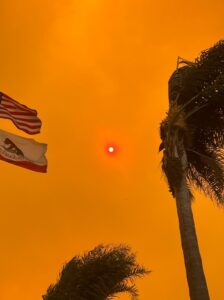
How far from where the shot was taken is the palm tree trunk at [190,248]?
10.7 metres

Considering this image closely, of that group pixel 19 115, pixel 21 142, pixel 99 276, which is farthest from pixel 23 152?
pixel 99 276

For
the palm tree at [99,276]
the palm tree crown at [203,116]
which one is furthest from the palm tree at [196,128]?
the palm tree at [99,276]

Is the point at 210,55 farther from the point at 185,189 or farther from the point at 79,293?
the point at 79,293

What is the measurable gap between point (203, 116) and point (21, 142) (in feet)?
16.7

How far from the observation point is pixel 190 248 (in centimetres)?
1122

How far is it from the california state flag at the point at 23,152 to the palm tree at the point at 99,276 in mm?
2883

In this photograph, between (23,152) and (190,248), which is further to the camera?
(23,152)

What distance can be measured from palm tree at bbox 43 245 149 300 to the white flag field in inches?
113

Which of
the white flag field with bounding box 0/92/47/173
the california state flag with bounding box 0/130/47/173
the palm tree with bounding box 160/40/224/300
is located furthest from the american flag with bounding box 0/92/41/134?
the palm tree with bounding box 160/40/224/300

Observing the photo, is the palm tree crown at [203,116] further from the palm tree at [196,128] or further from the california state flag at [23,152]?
the california state flag at [23,152]

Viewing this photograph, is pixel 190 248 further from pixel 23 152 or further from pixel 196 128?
pixel 23 152

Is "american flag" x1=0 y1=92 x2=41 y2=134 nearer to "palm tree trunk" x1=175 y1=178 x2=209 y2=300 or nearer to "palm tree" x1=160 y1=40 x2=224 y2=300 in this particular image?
A: "palm tree" x1=160 y1=40 x2=224 y2=300

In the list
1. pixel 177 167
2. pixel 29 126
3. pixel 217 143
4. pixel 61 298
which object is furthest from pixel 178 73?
pixel 61 298

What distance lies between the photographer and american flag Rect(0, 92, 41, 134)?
51.3 feet
